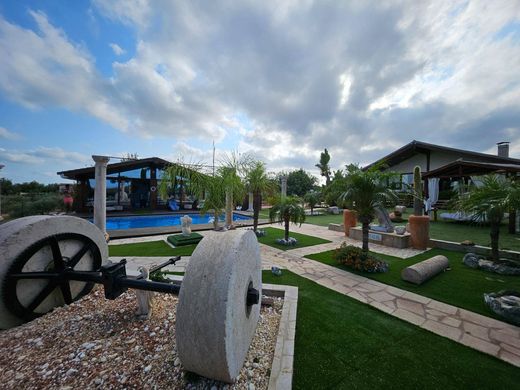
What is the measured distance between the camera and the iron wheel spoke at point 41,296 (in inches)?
114

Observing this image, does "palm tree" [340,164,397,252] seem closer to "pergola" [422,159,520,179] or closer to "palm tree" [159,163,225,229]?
"palm tree" [159,163,225,229]

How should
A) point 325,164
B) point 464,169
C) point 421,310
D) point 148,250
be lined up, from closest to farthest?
point 421,310, point 148,250, point 464,169, point 325,164

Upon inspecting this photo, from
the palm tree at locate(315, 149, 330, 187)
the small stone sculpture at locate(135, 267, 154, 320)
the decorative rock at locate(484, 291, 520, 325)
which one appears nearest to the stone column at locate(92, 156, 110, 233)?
the small stone sculpture at locate(135, 267, 154, 320)

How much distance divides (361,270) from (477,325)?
2388 mm

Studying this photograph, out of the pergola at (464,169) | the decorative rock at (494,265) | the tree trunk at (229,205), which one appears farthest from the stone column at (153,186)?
the pergola at (464,169)

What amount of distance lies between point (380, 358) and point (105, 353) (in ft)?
10.9

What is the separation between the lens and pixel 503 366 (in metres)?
2.61

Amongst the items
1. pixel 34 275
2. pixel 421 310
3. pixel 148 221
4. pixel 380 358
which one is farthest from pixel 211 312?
pixel 148 221

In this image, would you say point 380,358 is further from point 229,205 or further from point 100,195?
point 100,195

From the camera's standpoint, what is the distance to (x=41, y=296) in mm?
2949

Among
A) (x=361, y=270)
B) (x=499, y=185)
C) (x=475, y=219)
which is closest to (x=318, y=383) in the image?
(x=361, y=270)

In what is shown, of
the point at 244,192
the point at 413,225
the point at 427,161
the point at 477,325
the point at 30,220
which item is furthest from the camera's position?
the point at 427,161

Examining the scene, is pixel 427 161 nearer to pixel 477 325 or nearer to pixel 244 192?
pixel 244 192

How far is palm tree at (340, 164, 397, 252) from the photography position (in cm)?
579
